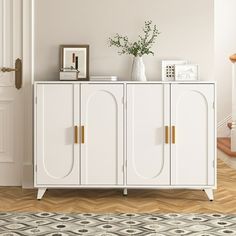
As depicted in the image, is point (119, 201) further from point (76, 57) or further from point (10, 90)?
point (10, 90)

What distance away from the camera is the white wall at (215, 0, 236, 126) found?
733 cm

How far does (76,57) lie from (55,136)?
0.78m

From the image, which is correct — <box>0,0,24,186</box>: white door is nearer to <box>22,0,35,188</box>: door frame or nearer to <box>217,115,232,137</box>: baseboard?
<box>22,0,35,188</box>: door frame

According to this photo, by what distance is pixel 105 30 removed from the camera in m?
4.73

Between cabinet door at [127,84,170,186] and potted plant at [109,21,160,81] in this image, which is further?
potted plant at [109,21,160,81]

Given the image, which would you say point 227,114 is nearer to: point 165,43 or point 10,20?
point 165,43

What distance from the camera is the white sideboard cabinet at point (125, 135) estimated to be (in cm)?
433

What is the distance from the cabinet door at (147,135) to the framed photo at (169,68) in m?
0.41

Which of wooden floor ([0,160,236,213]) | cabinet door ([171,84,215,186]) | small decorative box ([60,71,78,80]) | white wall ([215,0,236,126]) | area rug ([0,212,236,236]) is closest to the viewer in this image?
area rug ([0,212,236,236])

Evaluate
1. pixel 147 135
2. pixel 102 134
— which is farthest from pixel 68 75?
pixel 147 135

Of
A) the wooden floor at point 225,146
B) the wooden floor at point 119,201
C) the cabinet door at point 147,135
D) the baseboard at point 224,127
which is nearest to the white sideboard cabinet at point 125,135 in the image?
the cabinet door at point 147,135

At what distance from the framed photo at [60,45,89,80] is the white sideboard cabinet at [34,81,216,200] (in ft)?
1.26

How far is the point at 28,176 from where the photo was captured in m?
4.77

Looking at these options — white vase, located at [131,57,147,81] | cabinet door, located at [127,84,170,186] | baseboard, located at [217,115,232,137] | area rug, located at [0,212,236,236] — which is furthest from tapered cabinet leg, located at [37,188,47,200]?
baseboard, located at [217,115,232,137]
